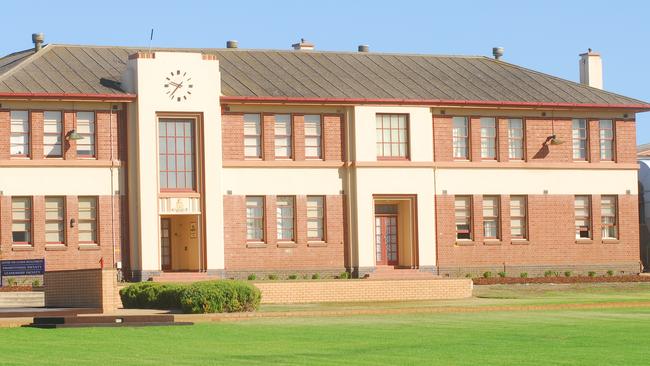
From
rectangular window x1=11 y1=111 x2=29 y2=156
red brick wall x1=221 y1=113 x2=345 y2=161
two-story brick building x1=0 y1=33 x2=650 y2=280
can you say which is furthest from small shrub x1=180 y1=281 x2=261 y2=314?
red brick wall x1=221 y1=113 x2=345 y2=161

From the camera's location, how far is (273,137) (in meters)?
50.6

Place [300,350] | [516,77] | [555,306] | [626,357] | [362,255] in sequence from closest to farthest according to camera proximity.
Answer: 1. [626,357]
2. [300,350]
3. [555,306]
4. [362,255]
5. [516,77]

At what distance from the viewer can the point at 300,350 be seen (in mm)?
22469

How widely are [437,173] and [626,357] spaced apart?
106 feet

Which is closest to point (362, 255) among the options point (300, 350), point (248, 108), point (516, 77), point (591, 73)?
point (248, 108)

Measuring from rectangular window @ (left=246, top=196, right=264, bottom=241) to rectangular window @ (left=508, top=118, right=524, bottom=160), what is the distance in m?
9.84

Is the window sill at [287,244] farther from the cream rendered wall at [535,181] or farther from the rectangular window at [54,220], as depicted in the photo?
the rectangular window at [54,220]

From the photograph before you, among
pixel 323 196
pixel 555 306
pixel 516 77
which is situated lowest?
pixel 555 306

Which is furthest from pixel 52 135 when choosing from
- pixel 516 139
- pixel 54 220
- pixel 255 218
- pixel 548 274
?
pixel 548 274

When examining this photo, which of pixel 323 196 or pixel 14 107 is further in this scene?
pixel 323 196

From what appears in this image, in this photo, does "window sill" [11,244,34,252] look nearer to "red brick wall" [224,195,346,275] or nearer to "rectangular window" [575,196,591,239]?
"red brick wall" [224,195,346,275]

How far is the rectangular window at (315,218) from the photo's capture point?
2021 inches

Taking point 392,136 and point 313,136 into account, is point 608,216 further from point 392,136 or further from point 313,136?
point 313,136

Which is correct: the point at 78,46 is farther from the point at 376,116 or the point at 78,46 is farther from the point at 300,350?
the point at 300,350
